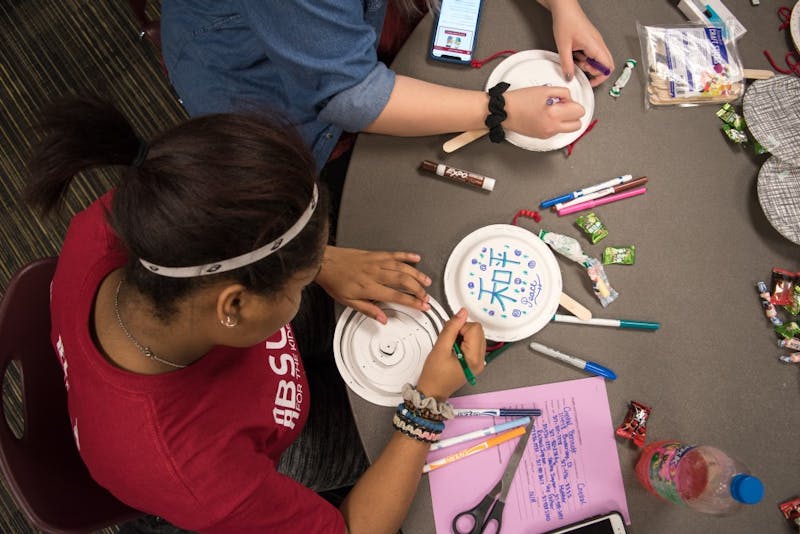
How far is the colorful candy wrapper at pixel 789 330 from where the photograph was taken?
2.57 feet

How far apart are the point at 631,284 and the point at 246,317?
54cm

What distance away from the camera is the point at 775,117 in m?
0.83

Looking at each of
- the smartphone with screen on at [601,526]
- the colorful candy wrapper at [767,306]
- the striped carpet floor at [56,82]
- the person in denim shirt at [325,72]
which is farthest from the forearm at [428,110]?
the striped carpet floor at [56,82]

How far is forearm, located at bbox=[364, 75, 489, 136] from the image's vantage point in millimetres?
812

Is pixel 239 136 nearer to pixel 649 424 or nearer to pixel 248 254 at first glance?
pixel 248 254

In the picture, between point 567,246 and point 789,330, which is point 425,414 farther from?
point 789,330

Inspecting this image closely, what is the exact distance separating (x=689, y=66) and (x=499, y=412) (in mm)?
612

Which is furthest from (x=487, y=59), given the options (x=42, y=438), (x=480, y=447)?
(x=42, y=438)

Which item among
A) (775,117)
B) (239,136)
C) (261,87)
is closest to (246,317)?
(239,136)

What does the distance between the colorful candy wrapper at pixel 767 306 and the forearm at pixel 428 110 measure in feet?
1.55

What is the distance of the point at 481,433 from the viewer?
762mm

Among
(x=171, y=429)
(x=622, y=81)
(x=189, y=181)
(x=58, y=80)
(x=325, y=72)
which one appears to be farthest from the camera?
(x=58, y=80)

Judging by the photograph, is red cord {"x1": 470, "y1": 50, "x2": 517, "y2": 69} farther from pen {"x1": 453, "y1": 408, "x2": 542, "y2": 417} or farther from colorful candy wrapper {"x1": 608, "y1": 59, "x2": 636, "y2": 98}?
pen {"x1": 453, "y1": 408, "x2": 542, "y2": 417}

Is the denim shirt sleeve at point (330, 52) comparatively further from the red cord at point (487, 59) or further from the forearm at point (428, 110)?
the red cord at point (487, 59)
